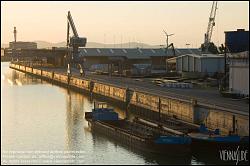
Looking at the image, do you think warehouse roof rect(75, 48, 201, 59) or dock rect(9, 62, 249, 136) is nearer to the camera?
dock rect(9, 62, 249, 136)

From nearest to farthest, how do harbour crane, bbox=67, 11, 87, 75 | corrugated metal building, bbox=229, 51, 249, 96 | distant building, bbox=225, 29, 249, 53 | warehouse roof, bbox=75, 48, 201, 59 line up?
corrugated metal building, bbox=229, 51, 249, 96, distant building, bbox=225, 29, 249, 53, harbour crane, bbox=67, 11, 87, 75, warehouse roof, bbox=75, 48, 201, 59

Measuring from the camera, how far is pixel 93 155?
1698 inches

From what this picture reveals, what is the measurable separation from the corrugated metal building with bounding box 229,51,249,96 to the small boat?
592 inches

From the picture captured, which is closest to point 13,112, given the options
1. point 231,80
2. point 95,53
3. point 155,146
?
point 231,80

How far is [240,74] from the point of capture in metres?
60.7

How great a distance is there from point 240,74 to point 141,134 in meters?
20.0

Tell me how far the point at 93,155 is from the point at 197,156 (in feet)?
27.5

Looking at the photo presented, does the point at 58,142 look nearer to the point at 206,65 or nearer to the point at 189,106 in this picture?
the point at 189,106

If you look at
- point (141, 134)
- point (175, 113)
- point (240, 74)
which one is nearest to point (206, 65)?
point (240, 74)

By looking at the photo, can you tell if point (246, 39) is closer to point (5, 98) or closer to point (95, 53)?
point (5, 98)

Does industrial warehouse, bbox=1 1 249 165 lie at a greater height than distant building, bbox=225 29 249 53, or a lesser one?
lesser

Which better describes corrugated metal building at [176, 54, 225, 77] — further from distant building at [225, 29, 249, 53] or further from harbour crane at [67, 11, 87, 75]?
harbour crane at [67, 11, 87, 75]

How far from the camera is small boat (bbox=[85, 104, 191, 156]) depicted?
133 feet

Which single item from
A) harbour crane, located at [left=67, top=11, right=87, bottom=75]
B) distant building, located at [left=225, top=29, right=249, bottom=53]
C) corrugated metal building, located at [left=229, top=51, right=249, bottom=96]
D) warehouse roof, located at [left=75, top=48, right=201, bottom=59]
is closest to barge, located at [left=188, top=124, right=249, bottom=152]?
corrugated metal building, located at [left=229, top=51, right=249, bottom=96]
